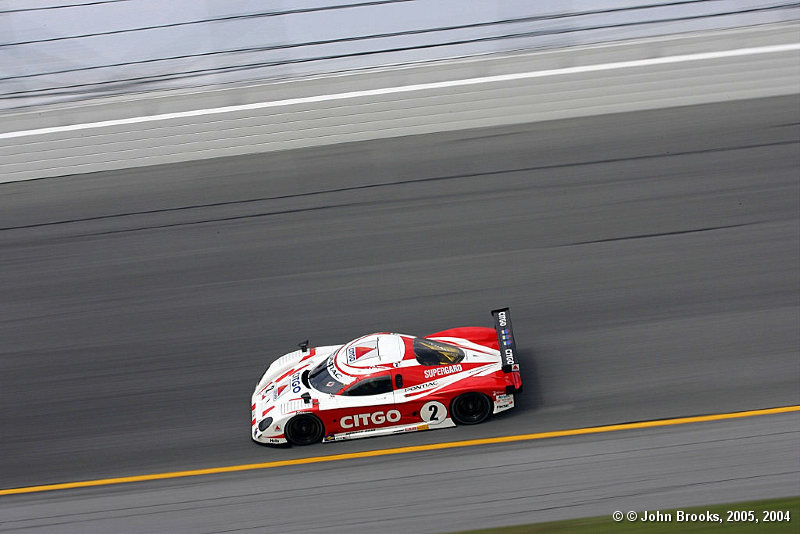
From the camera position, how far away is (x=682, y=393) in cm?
953

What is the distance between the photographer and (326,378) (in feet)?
30.8

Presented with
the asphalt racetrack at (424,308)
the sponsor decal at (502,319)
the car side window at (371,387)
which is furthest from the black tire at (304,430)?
the sponsor decal at (502,319)

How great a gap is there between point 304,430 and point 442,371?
1688 mm

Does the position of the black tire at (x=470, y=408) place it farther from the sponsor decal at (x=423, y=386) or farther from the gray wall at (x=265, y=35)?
the gray wall at (x=265, y=35)

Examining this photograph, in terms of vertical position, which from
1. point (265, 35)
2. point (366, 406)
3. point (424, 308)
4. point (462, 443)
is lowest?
point (462, 443)

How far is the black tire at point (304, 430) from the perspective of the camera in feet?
30.1

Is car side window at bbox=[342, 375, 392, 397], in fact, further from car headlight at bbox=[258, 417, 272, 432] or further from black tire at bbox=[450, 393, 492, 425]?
car headlight at bbox=[258, 417, 272, 432]

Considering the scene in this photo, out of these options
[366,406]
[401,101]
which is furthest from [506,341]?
[401,101]

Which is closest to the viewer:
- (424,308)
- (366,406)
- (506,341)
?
(366,406)

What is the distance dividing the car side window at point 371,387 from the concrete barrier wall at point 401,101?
552 cm

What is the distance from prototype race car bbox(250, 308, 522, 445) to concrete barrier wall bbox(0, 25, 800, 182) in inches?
203

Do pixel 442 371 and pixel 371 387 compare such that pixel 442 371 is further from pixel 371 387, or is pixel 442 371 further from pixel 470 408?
pixel 371 387

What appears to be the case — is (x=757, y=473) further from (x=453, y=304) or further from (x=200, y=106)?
(x=200, y=106)

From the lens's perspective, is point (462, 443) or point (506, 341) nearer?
point (462, 443)
